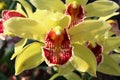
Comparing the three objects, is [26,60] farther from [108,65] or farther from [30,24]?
[108,65]

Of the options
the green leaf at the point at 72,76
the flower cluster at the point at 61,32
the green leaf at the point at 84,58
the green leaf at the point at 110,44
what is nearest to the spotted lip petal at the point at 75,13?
the flower cluster at the point at 61,32

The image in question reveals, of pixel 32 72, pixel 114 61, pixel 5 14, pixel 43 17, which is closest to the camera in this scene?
pixel 43 17

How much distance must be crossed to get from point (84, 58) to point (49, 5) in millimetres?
351

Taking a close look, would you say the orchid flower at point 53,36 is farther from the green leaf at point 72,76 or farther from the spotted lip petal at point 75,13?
the green leaf at point 72,76

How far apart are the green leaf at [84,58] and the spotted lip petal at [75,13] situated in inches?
5.3

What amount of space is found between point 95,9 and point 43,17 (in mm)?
349

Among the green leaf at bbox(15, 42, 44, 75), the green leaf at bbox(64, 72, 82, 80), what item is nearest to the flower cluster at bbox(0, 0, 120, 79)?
the green leaf at bbox(15, 42, 44, 75)

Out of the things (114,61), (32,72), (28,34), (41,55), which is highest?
(28,34)

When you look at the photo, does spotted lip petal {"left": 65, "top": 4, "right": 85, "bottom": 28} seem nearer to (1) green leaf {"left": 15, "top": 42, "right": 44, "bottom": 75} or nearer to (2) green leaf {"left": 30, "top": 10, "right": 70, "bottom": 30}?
(2) green leaf {"left": 30, "top": 10, "right": 70, "bottom": 30}

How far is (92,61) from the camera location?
2213mm

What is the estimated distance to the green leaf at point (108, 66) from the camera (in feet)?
7.83

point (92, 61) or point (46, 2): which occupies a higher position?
point (46, 2)

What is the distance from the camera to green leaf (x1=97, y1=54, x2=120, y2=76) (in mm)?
2387

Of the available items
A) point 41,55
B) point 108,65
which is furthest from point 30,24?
point 108,65
